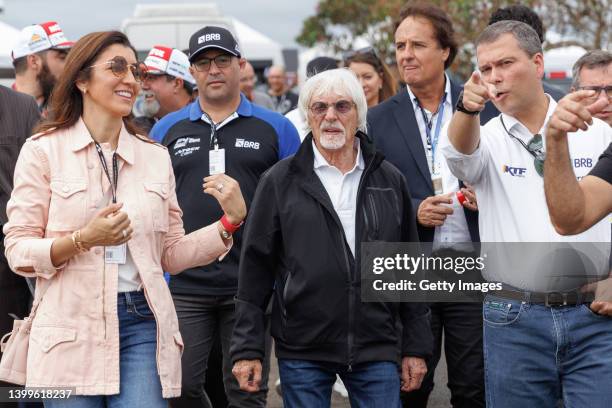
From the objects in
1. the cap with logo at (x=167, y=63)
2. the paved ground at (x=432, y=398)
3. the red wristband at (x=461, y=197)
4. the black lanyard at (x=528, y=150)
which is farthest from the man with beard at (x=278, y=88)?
the black lanyard at (x=528, y=150)

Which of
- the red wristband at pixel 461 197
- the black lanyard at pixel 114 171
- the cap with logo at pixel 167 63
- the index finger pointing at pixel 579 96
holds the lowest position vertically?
the red wristband at pixel 461 197

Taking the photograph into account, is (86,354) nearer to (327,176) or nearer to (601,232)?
(327,176)

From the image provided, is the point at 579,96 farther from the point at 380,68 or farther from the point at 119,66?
the point at 380,68

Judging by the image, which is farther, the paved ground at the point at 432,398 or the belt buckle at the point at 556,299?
Answer: the paved ground at the point at 432,398

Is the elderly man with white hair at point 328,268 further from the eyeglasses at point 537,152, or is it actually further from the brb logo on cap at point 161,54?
the brb logo on cap at point 161,54

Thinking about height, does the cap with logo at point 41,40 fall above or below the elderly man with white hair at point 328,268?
above

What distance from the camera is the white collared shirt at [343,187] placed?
15.0ft

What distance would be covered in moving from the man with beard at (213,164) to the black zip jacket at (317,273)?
3.53ft

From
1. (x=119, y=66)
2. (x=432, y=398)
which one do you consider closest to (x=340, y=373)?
(x=119, y=66)

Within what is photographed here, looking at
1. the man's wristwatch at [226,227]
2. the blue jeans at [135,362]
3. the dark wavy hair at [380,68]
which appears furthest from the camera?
the dark wavy hair at [380,68]

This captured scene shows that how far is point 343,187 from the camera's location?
4.67 m

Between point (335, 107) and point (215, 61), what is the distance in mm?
1538

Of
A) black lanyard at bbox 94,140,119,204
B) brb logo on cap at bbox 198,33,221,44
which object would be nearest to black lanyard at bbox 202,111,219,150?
brb logo on cap at bbox 198,33,221,44

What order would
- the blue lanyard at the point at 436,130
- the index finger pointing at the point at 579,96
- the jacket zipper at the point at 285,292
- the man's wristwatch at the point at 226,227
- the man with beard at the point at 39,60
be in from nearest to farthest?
1. the index finger pointing at the point at 579,96
2. the man's wristwatch at the point at 226,227
3. the jacket zipper at the point at 285,292
4. the blue lanyard at the point at 436,130
5. the man with beard at the point at 39,60
